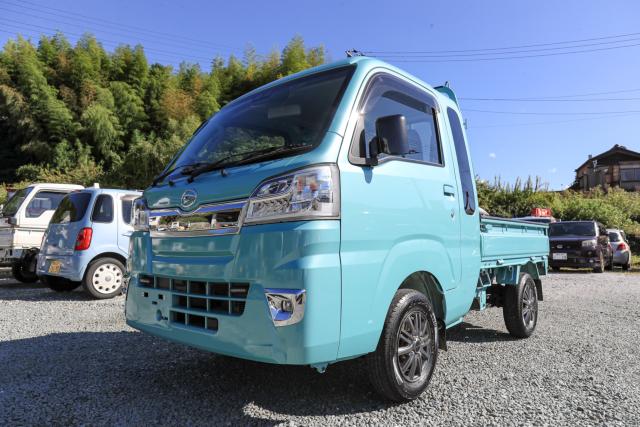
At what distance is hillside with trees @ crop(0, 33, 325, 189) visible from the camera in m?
26.2

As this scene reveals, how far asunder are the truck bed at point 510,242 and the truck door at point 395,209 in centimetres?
75

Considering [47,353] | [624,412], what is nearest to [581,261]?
[624,412]

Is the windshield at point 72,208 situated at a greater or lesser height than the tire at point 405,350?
greater

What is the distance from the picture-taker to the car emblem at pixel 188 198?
2567mm

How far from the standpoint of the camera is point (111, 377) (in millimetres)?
3283

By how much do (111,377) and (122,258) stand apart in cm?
430

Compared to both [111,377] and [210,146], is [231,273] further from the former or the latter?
[111,377]

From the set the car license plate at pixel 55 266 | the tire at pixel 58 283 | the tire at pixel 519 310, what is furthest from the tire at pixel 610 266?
Result: the car license plate at pixel 55 266

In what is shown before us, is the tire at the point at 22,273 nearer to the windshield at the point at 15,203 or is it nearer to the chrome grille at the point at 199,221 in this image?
the windshield at the point at 15,203

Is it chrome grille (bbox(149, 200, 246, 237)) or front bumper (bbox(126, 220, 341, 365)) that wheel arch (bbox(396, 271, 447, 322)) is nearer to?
front bumper (bbox(126, 220, 341, 365))

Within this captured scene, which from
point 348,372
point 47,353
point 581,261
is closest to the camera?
point 348,372

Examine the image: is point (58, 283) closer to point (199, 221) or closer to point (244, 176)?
point (199, 221)

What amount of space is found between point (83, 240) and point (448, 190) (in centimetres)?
581

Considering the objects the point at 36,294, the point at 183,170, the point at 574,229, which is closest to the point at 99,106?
the point at 36,294
